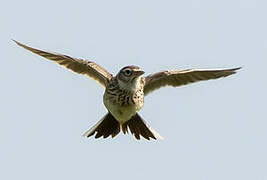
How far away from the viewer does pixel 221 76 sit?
11.3 m

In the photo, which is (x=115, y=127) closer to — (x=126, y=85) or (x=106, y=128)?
(x=106, y=128)

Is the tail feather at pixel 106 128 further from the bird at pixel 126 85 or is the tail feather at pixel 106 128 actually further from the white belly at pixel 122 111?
the white belly at pixel 122 111

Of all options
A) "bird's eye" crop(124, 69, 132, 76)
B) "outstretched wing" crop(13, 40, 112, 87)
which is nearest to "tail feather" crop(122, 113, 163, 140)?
"outstretched wing" crop(13, 40, 112, 87)

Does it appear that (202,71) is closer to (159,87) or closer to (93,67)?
(159,87)

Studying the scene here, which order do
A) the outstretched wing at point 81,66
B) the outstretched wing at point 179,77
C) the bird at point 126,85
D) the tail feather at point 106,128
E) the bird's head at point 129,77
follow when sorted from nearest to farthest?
the bird's head at point 129,77
the bird at point 126,85
the outstretched wing at point 81,66
the outstretched wing at point 179,77
the tail feather at point 106,128

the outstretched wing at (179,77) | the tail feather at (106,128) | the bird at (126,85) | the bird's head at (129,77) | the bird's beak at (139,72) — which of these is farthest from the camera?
the tail feather at (106,128)

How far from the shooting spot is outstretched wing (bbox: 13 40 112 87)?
1107 cm

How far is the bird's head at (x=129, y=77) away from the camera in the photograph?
10.2 m

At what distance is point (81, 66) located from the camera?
1133 centimetres

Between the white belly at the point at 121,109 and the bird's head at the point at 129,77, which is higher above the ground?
the bird's head at the point at 129,77

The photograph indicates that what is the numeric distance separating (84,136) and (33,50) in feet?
5.12

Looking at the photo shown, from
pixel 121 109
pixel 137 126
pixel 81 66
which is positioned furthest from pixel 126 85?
pixel 137 126

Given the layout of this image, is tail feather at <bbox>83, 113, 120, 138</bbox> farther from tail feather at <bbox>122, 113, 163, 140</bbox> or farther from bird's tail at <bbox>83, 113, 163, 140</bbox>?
tail feather at <bbox>122, 113, 163, 140</bbox>

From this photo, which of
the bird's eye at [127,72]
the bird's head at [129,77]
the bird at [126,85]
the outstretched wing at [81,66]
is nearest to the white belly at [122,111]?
the bird at [126,85]
